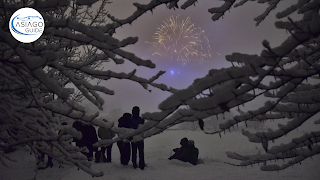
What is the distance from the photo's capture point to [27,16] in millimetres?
2086

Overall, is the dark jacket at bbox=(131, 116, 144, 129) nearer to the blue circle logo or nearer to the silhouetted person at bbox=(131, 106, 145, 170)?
the silhouetted person at bbox=(131, 106, 145, 170)

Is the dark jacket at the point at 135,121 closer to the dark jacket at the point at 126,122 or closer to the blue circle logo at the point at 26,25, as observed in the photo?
the dark jacket at the point at 126,122

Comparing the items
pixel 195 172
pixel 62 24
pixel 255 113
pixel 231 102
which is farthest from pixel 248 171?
pixel 62 24

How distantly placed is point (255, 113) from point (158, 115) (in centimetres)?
79

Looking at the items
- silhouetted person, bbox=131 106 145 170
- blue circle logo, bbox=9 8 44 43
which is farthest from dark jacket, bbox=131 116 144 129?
blue circle logo, bbox=9 8 44 43

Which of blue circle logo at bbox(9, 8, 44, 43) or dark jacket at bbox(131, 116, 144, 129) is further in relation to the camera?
dark jacket at bbox(131, 116, 144, 129)

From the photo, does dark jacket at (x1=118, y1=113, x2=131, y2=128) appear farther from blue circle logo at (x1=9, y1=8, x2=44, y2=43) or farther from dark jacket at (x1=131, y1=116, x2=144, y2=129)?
blue circle logo at (x1=9, y1=8, x2=44, y2=43)

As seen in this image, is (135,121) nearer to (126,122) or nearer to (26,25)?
(126,122)

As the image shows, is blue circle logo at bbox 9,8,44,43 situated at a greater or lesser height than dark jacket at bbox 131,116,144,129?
greater

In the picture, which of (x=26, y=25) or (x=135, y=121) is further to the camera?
(x=135, y=121)

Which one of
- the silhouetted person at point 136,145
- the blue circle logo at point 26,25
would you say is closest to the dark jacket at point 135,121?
the silhouetted person at point 136,145

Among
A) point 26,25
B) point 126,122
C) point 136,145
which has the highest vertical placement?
point 26,25

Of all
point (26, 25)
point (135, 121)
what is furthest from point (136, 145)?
point (26, 25)

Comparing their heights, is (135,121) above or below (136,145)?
above
